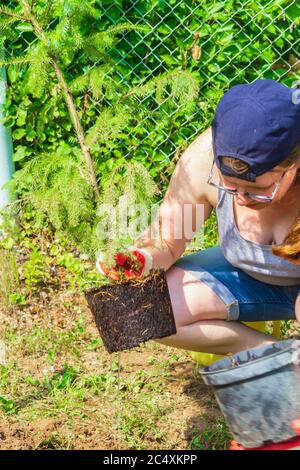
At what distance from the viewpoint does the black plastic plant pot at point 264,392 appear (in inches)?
83.4

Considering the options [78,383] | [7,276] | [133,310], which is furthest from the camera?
[7,276]

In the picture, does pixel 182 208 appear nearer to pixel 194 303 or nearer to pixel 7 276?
pixel 194 303

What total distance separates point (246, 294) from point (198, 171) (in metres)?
0.50

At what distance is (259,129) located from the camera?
2.38m

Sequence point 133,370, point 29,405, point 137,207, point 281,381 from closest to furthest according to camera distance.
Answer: point 281,381, point 137,207, point 29,405, point 133,370

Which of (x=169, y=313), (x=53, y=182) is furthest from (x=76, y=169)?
(x=169, y=313)

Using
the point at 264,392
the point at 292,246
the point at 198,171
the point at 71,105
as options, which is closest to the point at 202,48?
the point at 71,105

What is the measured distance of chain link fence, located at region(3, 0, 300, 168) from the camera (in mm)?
4438

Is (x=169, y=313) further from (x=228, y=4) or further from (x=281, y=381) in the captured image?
(x=228, y=4)

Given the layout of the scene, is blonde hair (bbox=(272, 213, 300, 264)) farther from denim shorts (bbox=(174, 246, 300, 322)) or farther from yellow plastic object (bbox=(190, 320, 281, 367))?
yellow plastic object (bbox=(190, 320, 281, 367))

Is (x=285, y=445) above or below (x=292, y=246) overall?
below

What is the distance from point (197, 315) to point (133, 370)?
664 millimetres

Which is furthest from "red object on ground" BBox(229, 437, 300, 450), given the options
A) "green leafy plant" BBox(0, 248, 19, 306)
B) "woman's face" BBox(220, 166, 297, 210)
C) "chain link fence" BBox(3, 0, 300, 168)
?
"chain link fence" BBox(3, 0, 300, 168)

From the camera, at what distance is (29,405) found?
10.5ft
